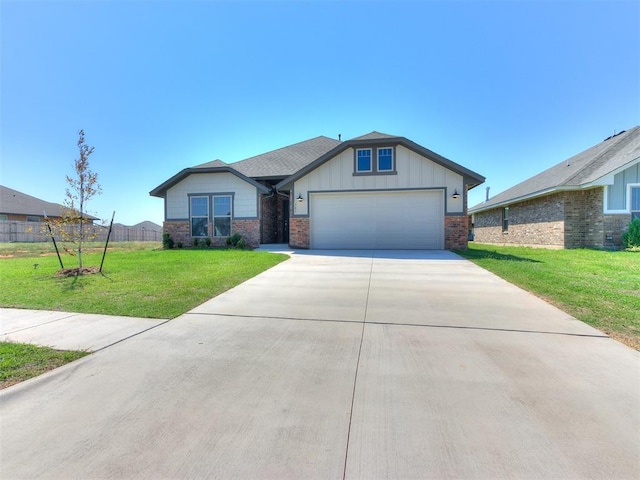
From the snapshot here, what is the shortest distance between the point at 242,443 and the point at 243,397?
0.52m

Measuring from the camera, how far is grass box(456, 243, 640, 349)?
4.15 m

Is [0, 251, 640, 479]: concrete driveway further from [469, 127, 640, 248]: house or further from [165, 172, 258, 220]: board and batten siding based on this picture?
[469, 127, 640, 248]: house

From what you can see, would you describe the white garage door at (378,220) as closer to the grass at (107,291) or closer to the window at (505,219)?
the grass at (107,291)

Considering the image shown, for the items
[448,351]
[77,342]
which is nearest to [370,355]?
[448,351]

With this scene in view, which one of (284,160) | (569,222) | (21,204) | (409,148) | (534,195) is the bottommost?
(569,222)

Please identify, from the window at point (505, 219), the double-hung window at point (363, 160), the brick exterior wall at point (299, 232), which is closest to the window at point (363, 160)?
the double-hung window at point (363, 160)

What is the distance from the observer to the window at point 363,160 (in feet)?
44.9

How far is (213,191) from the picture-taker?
15.9 meters

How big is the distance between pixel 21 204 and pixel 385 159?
36.5 m

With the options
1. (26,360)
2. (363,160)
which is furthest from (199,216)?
(26,360)

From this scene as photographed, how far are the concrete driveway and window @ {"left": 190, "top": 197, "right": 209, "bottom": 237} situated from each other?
12525 mm

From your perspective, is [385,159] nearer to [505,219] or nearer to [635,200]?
[635,200]

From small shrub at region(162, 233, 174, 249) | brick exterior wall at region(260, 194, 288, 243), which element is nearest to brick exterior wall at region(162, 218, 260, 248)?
small shrub at region(162, 233, 174, 249)

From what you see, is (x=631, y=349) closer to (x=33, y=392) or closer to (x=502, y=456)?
(x=502, y=456)
